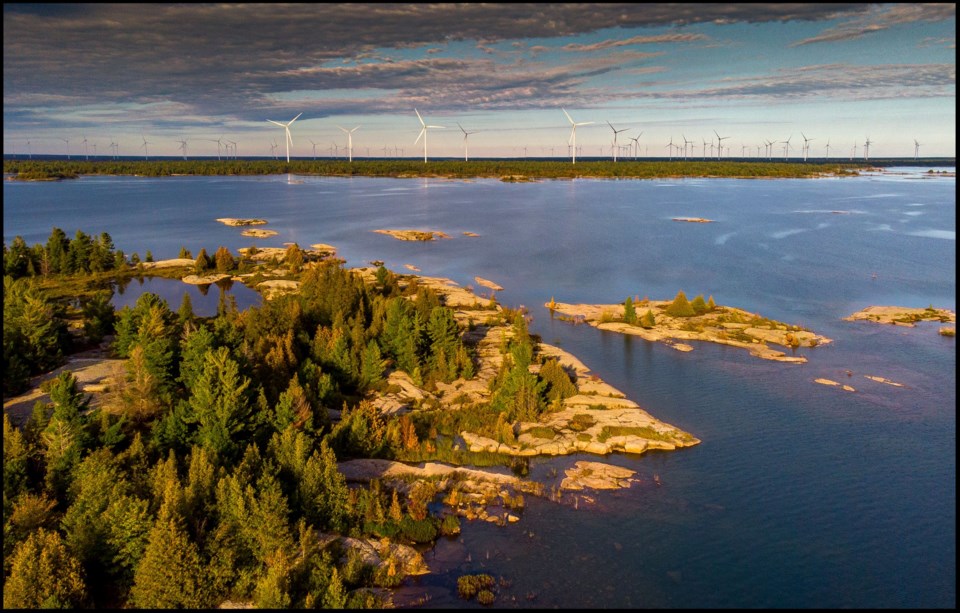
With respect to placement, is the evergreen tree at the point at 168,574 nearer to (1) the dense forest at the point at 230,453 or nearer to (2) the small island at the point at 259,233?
(1) the dense forest at the point at 230,453

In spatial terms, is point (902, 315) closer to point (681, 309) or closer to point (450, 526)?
point (681, 309)

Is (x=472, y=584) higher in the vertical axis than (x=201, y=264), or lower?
lower

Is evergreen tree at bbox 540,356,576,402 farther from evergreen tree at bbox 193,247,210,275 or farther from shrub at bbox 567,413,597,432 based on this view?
evergreen tree at bbox 193,247,210,275

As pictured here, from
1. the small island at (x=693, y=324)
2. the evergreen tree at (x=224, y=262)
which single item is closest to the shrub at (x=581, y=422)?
the small island at (x=693, y=324)

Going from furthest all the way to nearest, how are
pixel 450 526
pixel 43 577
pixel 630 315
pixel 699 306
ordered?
1. pixel 699 306
2. pixel 630 315
3. pixel 450 526
4. pixel 43 577

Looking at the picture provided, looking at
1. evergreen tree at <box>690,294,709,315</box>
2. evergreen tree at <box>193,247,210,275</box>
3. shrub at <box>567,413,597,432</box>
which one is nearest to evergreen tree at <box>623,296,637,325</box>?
evergreen tree at <box>690,294,709,315</box>

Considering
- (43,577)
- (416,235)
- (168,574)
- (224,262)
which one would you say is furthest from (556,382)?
(416,235)

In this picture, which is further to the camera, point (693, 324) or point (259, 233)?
point (259, 233)

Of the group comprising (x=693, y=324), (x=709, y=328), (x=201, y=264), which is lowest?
(x=709, y=328)
